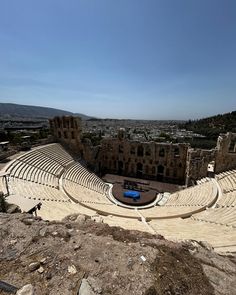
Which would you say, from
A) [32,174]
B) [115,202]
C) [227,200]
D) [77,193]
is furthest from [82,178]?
[227,200]

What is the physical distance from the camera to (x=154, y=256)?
15.1 ft

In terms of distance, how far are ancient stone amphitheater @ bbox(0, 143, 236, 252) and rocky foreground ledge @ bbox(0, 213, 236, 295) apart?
357 cm

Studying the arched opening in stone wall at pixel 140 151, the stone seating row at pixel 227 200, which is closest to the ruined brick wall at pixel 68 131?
the arched opening in stone wall at pixel 140 151

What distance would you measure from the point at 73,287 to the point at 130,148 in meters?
29.9

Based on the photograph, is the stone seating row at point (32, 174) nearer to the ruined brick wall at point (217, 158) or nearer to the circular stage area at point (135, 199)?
the circular stage area at point (135, 199)

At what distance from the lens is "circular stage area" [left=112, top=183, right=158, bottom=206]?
72.6 ft

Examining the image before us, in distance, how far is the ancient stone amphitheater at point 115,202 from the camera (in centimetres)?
1194

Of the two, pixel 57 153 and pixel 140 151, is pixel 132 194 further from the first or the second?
pixel 57 153

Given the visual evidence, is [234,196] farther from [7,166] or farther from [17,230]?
[7,166]

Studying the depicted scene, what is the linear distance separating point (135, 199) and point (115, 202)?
2.77 meters

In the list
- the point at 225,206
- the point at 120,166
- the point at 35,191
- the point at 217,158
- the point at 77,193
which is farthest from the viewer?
the point at 120,166

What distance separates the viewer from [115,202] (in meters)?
22.4

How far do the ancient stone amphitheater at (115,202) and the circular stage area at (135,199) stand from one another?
1.13 metres

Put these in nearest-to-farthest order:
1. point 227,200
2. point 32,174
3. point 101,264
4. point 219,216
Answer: point 101,264 → point 219,216 → point 227,200 → point 32,174
